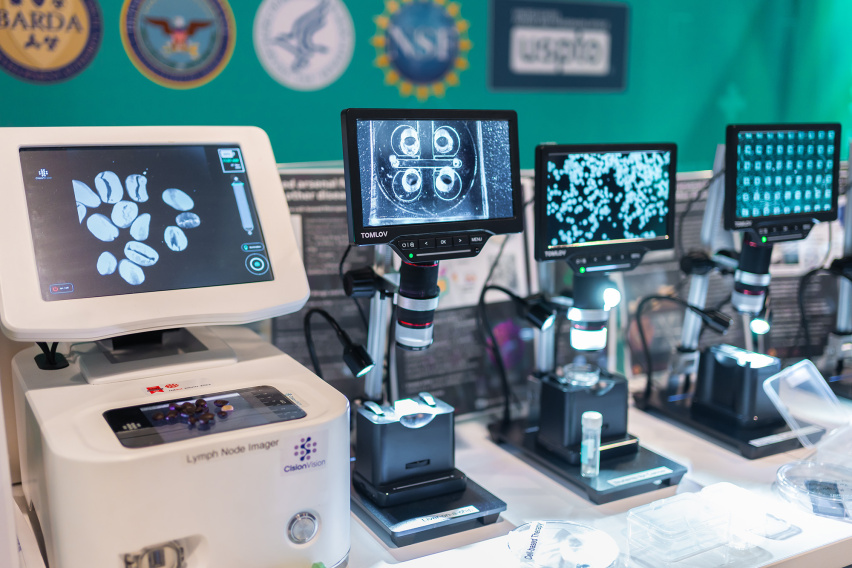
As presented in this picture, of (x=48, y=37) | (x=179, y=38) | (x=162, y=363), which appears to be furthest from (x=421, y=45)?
(x=162, y=363)

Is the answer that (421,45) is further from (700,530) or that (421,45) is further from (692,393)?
(700,530)

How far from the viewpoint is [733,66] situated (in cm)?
285

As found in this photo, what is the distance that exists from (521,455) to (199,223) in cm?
81

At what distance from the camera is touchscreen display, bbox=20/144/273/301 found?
110 centimetres

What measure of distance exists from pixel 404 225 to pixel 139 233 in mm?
420

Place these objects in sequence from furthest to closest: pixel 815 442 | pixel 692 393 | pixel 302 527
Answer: pixel 692 393 < pixel 815 442 < pixel 302 527

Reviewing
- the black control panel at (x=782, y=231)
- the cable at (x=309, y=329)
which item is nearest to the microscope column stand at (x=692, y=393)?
the black control panel at (x=782, y=231)

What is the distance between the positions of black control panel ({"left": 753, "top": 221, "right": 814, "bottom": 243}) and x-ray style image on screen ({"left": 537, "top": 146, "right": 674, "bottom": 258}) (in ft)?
0.81

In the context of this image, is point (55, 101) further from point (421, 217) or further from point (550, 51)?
point (550, 51)

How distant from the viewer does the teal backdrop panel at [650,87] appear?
2.53 metres

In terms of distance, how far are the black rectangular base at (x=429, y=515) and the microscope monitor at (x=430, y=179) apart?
423 millimetres

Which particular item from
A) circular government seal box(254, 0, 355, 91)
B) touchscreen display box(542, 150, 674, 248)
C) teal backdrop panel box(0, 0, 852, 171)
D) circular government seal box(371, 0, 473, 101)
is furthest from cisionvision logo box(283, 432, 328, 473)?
circular government seal box(371, 0, 473, 101)

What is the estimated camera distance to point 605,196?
1507 mm

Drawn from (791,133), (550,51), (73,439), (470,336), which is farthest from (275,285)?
(550,51)
